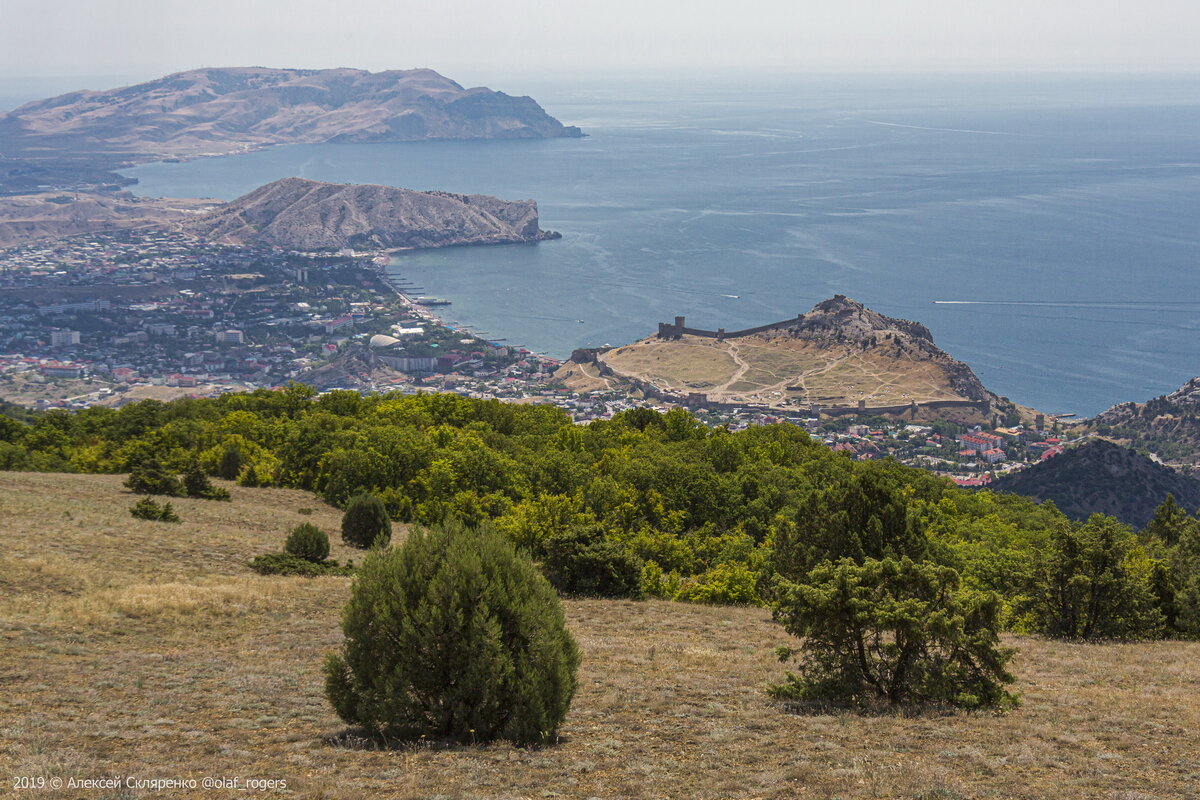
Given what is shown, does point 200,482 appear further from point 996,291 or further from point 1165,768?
point 996,291

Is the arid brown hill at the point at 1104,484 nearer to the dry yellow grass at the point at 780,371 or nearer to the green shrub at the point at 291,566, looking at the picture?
the dry yellow grass at the point at 780,371

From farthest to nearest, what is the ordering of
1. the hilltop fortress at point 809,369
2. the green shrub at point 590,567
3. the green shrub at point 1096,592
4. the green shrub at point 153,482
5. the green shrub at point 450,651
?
the hilltop fortress at point 809,369 < the green shrub at point 153,482 < the green shrub at point 590,567 < the green shrub at point 1096,592 < the green shrub at point 450,651

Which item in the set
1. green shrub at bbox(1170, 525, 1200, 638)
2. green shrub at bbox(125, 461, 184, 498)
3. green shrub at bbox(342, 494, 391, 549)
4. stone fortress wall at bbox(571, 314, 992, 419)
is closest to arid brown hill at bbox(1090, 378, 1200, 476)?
stone fortress wall at bbox(571, 314, 992, 419)

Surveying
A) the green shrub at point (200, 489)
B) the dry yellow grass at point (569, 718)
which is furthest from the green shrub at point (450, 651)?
the green shrub at point (200, 489)

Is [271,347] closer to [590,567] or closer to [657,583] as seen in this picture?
[657,583]

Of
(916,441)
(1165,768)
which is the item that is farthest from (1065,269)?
(1165,768)

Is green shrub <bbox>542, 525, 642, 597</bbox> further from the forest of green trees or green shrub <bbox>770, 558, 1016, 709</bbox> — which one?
green shrub <bbox>770, 558, 1016, 709</bbox>
